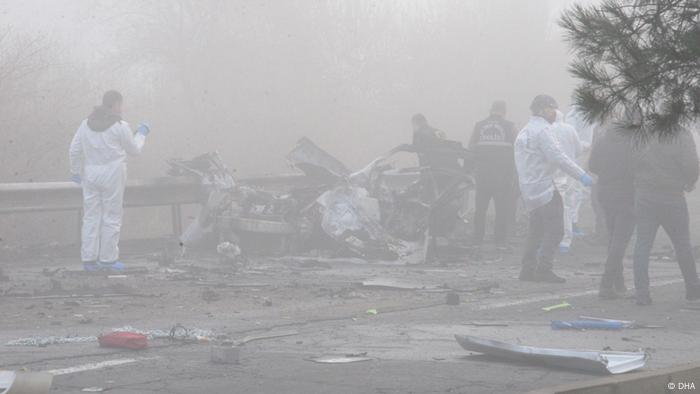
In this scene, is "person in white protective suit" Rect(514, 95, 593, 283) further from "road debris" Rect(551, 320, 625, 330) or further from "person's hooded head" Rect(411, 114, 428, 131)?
"person's hooded head" Rect(411, 114, 428, 131)

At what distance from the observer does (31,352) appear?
26.6 ft

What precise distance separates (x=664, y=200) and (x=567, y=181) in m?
6.20

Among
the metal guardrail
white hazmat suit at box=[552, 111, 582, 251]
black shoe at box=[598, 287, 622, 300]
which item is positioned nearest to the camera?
black shoe at box=[598, 287, 622, 300]

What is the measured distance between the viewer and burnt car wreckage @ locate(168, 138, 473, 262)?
51.2 ft

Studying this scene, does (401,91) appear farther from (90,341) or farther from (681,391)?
(681,391)

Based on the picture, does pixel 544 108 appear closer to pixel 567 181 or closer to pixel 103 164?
pixel 567 181

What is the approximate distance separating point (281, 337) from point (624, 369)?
2861mm

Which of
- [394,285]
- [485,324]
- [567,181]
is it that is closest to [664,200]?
[485,324]

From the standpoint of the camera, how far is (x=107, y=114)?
575 inches

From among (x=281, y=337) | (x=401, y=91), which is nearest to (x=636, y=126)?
(x=281, y=337)

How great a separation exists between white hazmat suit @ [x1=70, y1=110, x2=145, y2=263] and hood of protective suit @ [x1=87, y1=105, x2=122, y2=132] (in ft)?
0.05

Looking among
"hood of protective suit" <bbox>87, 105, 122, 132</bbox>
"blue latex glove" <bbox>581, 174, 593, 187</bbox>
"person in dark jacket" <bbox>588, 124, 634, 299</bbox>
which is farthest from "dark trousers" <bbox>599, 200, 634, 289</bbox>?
"hood of protective suit" <bbox>87, 105, 122, 132</bbox>

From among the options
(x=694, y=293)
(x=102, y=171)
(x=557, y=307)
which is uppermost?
(x=102, y=171)

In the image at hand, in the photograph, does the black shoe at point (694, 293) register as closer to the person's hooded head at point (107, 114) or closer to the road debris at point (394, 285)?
the road debris at point (394, 285)
